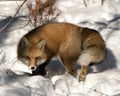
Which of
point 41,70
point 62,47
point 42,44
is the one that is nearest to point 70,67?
point 62,47

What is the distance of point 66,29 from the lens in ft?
20.1

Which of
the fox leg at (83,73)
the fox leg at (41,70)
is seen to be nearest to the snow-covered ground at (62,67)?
the fox leg at (83,73)

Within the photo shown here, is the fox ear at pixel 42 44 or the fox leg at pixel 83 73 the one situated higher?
the fox ear at pixel 42 44

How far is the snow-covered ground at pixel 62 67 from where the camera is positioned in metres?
5.18

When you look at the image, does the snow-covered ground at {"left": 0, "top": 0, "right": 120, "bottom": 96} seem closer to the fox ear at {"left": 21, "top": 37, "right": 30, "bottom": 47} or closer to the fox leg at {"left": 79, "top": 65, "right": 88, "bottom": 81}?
the fox leg at {"left": 79, "top": 65, "right": 88, "bottom": 81}

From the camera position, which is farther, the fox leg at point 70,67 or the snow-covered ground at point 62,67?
the fox leg at point 70,67

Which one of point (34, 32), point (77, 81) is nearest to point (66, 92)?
point (77, 81)

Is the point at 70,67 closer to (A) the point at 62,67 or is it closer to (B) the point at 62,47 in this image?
(B) the point at 62,47

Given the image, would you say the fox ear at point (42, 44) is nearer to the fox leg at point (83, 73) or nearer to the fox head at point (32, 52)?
the fox head at point (32, 52)

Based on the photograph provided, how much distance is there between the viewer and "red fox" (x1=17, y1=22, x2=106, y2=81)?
574 centimetres

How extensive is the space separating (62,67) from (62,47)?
2.31ft

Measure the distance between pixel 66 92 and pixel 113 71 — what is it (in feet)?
3.87

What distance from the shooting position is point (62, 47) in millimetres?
5984

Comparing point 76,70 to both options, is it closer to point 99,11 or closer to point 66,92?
point 66,92
